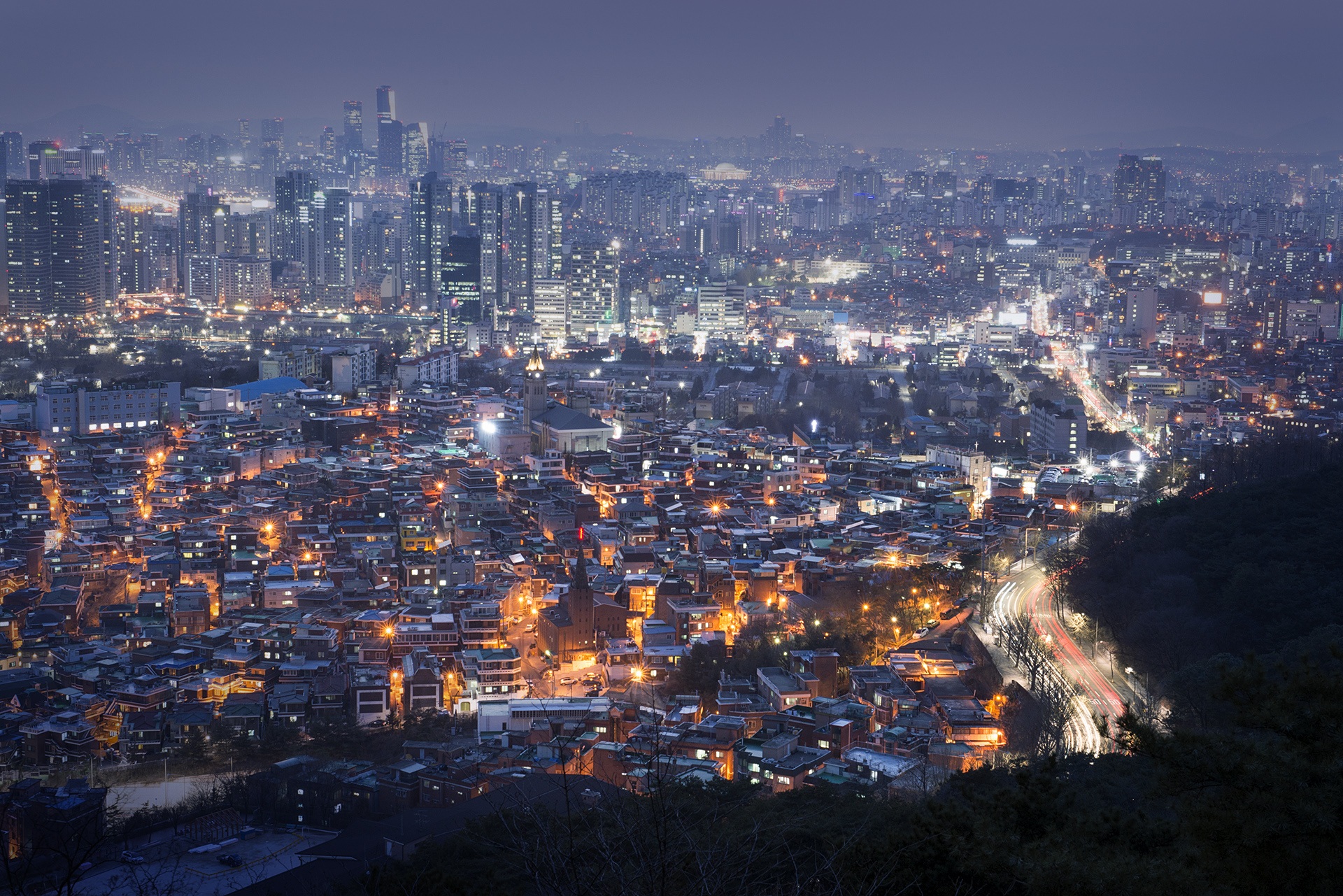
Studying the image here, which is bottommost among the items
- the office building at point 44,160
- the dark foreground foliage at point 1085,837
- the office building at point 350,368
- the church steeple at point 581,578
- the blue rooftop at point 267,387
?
the blue rooftop at point 267,387

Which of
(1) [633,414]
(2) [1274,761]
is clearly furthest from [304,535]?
(2) [1274,761]

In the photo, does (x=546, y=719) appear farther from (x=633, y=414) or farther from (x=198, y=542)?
(x=633, y=414)

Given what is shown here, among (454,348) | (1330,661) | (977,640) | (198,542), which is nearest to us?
(1330,661)

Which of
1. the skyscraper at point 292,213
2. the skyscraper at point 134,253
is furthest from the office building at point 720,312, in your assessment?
the skyscraper at point 134,253

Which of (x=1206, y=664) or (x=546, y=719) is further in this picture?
(x=546, y=719)

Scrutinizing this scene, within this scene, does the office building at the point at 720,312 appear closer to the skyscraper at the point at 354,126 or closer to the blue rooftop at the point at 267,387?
the blue rooftop at the point at 267,387

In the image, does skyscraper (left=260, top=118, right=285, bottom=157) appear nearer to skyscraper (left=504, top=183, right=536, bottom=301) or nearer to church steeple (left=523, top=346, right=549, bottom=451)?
skyscraper (left=504, top=183, right=536, bottom=301)
